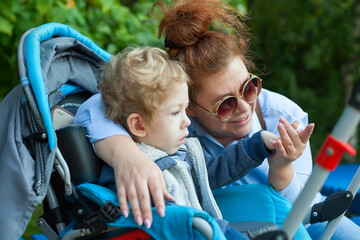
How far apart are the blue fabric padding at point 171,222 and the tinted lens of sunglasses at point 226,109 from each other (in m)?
0.64

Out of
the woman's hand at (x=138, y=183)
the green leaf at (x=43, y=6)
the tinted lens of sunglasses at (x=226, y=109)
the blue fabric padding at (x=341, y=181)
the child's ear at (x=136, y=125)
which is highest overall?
the tinted lens of sunglasses at (x=226, y=109)

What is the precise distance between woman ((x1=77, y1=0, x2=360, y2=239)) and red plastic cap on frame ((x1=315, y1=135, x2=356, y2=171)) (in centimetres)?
57

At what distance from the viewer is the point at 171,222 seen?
159cm

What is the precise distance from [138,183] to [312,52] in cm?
666

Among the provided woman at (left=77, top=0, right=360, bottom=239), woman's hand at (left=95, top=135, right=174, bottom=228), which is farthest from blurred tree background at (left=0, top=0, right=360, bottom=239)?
woman's hand at (left=95, top=135, right=174, bottom=228)

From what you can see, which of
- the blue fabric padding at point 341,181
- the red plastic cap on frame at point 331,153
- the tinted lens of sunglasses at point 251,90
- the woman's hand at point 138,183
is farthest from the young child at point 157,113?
the blue fabric padding at point 341,181

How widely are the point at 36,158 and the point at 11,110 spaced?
0.25 metres

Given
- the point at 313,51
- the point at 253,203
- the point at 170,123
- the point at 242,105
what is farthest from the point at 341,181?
the point at 313,51

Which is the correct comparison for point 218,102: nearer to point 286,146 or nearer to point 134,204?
point 286,146

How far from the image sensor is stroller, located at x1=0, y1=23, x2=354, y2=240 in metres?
1.68

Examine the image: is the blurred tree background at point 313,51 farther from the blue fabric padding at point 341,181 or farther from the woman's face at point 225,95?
the woman's face at point 225,95

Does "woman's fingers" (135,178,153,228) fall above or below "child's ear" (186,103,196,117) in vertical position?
below

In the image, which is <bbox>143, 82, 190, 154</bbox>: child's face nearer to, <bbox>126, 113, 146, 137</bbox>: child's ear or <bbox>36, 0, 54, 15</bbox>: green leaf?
<bbox>126, 113, 146, 137</bbox>: child's ear

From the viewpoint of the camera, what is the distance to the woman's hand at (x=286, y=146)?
1820mm
